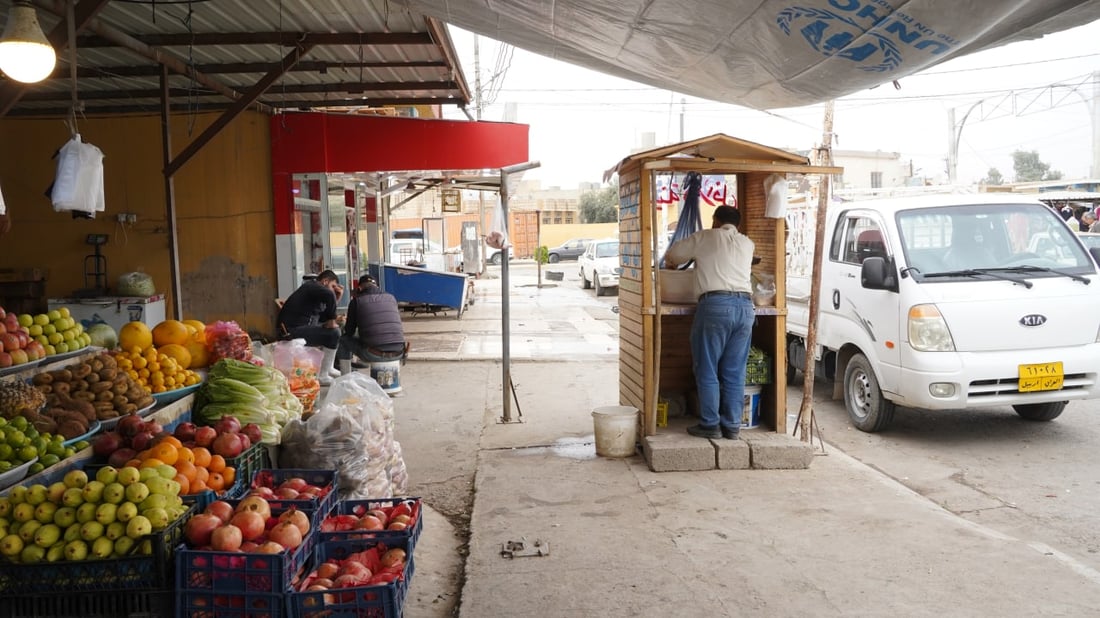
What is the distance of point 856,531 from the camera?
15.9 feet

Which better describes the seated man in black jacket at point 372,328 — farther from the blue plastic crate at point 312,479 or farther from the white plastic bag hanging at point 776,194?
the white plastic bag hanging at point 776,194

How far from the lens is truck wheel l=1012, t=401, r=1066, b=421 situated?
7656mm

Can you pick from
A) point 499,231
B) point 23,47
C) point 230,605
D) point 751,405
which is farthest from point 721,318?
point 23,47

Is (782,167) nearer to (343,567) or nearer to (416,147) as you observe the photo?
(343,567)

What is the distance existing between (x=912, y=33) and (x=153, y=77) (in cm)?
1001

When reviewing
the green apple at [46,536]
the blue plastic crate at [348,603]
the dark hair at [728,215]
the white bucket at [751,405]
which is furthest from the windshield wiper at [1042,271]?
the green apple at [46,536]

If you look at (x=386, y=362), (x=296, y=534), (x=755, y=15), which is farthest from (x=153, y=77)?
(x=755, y=15)

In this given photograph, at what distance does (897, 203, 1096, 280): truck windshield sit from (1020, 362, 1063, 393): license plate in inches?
34.1

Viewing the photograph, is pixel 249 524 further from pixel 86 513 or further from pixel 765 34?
pixel 765 34

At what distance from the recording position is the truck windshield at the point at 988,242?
7168mm

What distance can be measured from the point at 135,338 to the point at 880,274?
20.7 feet

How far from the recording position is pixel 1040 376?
6.79 meters

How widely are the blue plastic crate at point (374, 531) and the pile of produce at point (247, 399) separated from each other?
0.91 meters

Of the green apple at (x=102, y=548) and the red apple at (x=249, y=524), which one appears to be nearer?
the green apple at (x=102, y=548)
